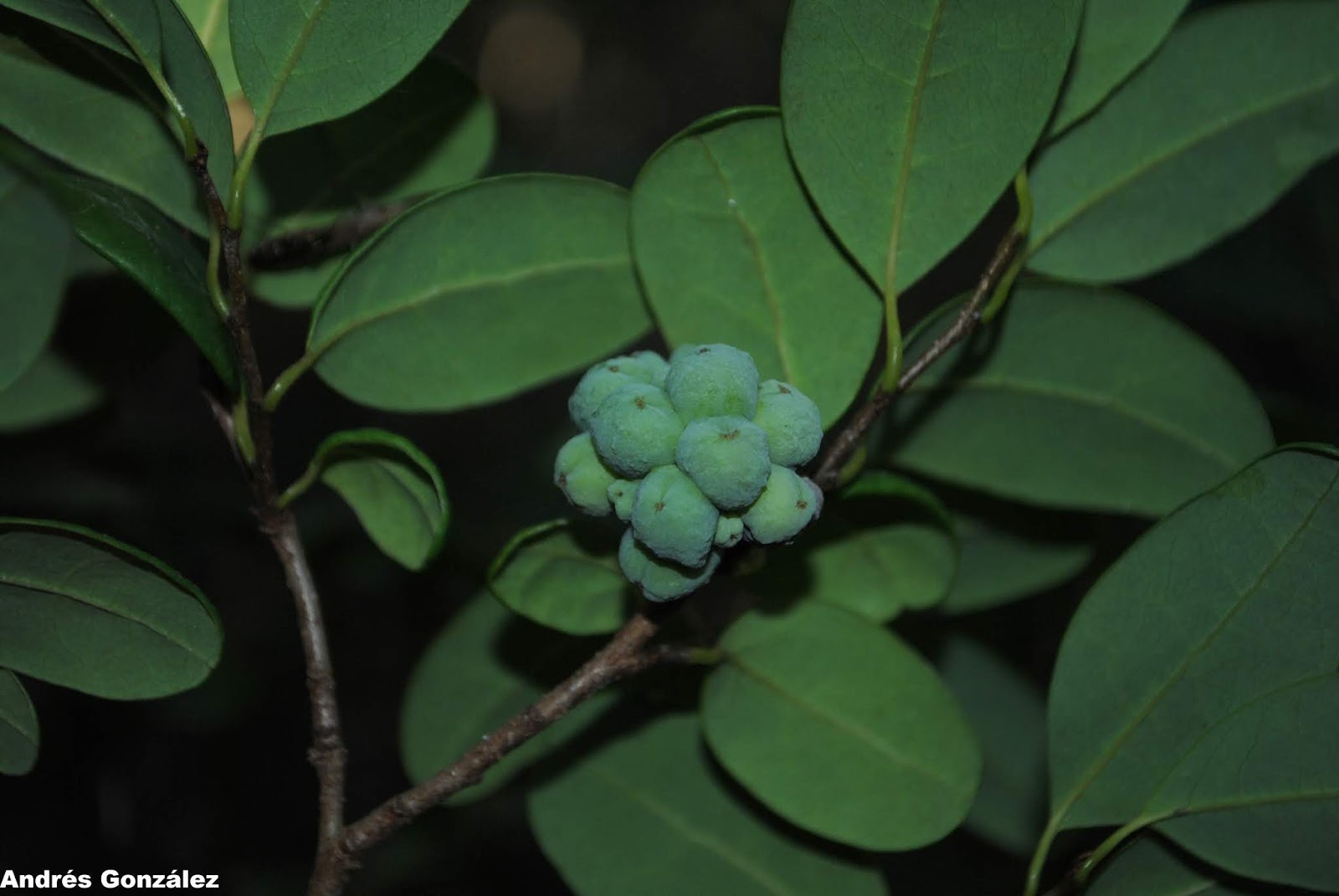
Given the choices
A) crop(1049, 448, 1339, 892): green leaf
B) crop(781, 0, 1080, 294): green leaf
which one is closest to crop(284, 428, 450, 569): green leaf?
crop(781, 0, 1080, 294): green leaf

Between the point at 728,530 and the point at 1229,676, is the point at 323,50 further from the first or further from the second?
the point at 1229,676

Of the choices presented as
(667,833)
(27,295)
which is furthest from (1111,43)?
(27,295)

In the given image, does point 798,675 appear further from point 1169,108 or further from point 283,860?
point 283,860

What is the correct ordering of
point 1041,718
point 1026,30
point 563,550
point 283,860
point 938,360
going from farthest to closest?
point 283,860 → point 1041,718 → point 938,360 → point 563,550 → point 1026,30

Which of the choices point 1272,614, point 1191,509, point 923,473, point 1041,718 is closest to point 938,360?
point 923,473

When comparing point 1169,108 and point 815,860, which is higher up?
point 1169,108

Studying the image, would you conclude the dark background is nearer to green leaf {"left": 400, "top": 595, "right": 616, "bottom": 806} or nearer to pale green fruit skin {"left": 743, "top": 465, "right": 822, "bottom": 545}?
green leaf {"left": 400, "top": 595, "right": 616, "bottom": 806}
